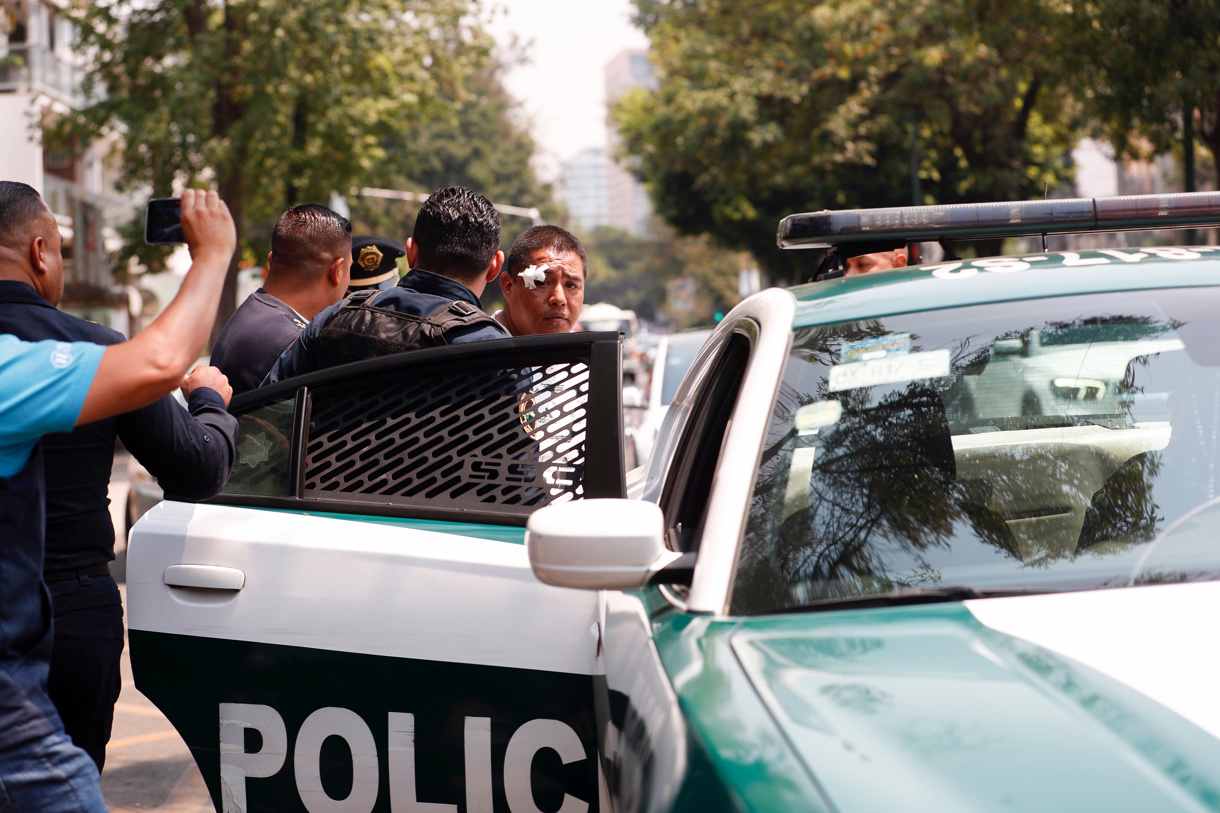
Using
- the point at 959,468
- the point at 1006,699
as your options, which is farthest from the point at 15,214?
the point at 1006,699

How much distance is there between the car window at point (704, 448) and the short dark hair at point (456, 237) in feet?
3.70

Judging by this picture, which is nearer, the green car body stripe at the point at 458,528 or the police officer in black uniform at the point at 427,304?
the green car body stripe at the point at 458,528

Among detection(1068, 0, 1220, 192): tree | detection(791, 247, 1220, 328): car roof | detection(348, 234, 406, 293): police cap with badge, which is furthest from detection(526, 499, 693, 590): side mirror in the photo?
detection(1068, 0, 1220, 192): tree

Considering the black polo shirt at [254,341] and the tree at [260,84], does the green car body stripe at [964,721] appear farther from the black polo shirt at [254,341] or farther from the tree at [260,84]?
the tree at [260,84]

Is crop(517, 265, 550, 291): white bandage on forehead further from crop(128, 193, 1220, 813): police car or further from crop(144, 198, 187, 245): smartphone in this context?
crop(144, 198, 187, 245): smartphone

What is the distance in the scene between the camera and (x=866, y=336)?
2.31m

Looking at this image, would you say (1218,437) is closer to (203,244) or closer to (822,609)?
(822,609)

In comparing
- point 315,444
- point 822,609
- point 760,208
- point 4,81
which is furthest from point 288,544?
point 4,81

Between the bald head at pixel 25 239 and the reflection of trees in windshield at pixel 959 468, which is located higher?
the bald head at pixel 25 239

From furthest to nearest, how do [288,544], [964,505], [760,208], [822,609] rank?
[760,208]
[288,544]
[964,505]
[822,609]

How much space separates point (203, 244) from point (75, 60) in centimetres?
4003

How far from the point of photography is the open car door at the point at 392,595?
2.56 meters

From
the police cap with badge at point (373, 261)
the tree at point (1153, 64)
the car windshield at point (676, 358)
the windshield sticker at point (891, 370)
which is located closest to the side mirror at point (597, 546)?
the windshield sticker at point (891, 370)

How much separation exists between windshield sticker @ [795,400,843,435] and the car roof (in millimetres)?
190
